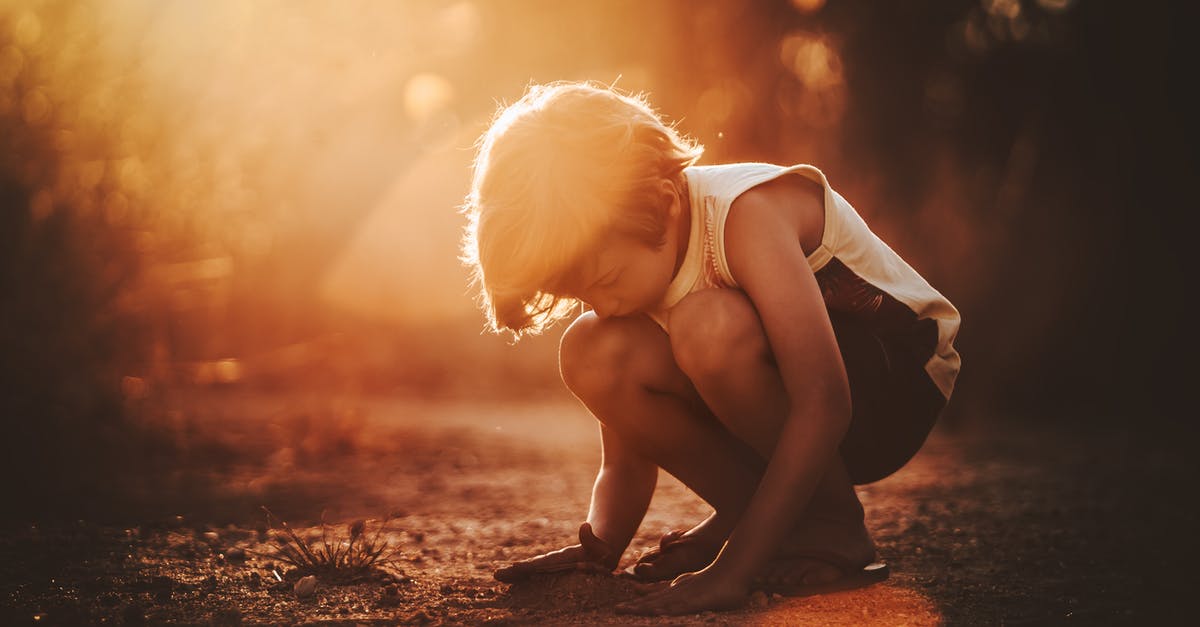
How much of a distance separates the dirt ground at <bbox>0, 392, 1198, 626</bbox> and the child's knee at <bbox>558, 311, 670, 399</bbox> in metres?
0.40

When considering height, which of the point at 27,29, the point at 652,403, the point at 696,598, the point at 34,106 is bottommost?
the point at 696,598

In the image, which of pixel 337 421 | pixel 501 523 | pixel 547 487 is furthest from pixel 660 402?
pixel 337 421

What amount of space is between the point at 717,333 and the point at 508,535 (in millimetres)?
1052

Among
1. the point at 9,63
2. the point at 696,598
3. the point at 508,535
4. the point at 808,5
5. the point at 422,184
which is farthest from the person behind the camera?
the point at 422,184

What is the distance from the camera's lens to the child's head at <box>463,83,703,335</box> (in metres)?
1.99

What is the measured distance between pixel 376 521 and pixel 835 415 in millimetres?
1445

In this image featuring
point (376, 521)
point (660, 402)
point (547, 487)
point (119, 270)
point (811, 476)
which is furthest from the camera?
point (119, 270)

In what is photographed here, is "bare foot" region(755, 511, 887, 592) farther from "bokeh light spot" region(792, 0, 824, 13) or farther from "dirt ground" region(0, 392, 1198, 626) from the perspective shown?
"bokeh light spot" region(792, 0, 824, 13)

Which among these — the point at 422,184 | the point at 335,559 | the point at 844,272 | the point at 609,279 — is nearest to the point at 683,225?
the point at 609,279

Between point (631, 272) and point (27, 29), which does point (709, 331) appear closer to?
point (631, 272)

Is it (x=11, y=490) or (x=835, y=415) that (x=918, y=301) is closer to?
(x=835, y=415)

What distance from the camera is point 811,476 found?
1886 mm

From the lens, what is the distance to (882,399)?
229 cm

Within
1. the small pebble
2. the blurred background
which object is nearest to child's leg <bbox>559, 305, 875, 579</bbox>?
the small pebble
